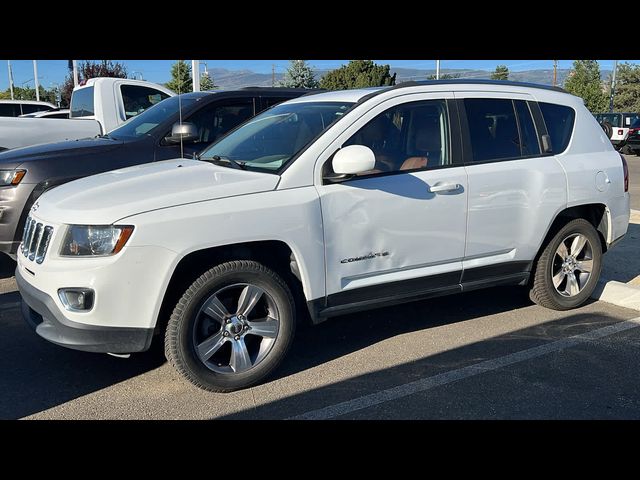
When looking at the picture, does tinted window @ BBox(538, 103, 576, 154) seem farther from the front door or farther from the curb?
the curb

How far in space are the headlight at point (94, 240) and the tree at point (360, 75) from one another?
3352 centimetres

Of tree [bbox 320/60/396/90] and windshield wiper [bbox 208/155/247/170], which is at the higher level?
tree [bbox 320/60/396/90]

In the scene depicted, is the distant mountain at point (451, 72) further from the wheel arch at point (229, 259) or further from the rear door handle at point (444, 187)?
the wheel arch at point (229, 259)

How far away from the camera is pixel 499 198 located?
466 cm

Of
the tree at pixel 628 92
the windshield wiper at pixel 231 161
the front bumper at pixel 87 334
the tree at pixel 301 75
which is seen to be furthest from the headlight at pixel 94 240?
the tree at pixel 628 92

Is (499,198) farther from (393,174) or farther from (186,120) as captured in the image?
(186,120)

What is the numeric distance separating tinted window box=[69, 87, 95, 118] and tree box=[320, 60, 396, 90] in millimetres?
26598

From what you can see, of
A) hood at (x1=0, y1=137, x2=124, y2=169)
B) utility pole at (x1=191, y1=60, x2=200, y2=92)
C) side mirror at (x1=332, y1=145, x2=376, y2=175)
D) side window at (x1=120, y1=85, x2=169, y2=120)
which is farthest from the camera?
utility pole at (x1=191, y1=60, x2=200, y2=92)

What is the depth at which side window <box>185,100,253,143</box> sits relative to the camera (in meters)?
7.04

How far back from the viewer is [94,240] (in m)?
3.47

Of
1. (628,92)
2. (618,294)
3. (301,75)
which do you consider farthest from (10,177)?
(628,92)

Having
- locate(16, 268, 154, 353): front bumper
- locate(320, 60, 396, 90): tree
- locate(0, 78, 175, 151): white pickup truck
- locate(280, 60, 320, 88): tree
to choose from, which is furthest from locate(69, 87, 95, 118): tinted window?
locate(280, 60, 320, 88): tree

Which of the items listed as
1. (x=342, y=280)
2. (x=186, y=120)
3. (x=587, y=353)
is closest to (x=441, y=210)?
(x=342, y=280)
